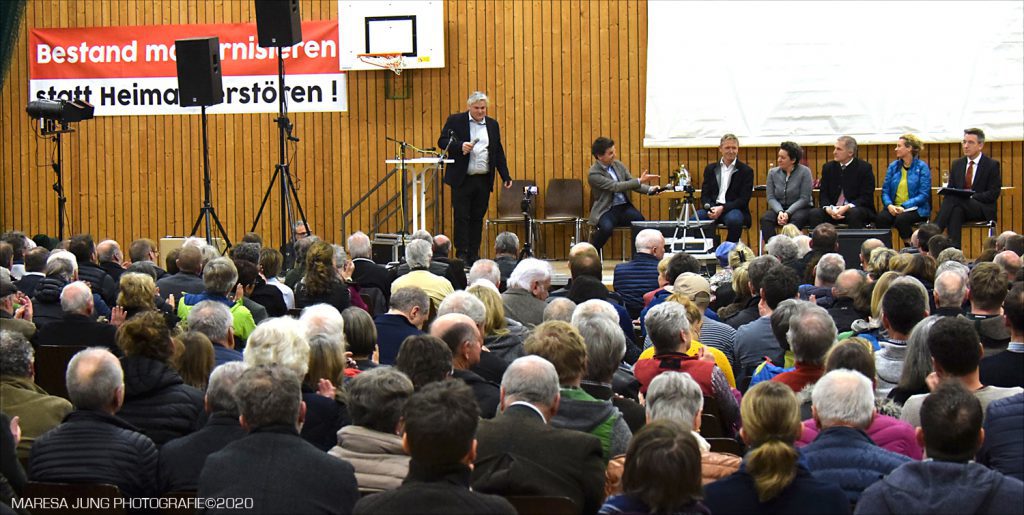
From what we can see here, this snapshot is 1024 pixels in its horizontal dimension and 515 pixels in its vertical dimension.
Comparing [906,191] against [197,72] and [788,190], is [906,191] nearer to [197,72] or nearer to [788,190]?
[788,190]

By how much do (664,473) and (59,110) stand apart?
10857mm

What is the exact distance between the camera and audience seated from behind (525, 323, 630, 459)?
3.92 m

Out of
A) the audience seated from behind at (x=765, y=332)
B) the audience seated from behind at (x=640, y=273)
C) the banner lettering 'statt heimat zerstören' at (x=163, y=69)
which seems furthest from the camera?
the banner lettering 'statt heimat zerstören' at (x=163, y=69)

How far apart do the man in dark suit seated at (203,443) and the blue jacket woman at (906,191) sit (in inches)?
348

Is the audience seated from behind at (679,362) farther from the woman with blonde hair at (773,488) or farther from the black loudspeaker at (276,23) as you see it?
the black loudspeaker at (276,23)

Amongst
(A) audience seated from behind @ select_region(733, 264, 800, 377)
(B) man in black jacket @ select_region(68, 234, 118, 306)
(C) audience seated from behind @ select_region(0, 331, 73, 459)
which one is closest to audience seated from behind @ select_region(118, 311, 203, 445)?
(C) audience seated from behind @ select_region(0, 331, 73, 459)

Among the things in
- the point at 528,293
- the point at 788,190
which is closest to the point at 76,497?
the point at 528,293

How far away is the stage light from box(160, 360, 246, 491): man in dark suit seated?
366 inches

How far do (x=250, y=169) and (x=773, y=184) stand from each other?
19.9 ft

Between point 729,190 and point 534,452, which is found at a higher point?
point 729,190

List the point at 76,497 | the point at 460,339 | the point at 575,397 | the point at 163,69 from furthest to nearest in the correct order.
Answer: the point at 163,69, the point at 460,339, the point at 575,397, the point at 76,497

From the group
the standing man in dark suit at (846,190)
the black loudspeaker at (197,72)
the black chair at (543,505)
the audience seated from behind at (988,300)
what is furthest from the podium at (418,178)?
the black chair at (543,505)

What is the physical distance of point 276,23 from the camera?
35.8ft

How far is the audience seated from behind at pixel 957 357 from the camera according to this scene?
4066 mm
